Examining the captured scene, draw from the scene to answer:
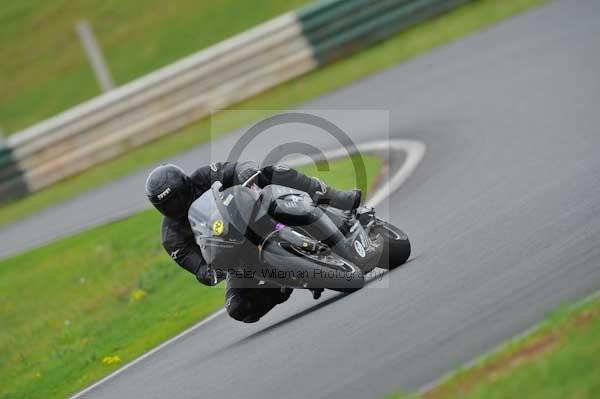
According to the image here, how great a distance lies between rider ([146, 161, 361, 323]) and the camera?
727cm

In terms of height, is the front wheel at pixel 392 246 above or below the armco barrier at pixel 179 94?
above

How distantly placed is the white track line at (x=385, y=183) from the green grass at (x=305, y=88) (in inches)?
114

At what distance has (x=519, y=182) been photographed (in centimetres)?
907

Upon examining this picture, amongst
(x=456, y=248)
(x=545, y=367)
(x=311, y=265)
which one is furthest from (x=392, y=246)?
(x=545, y=367)

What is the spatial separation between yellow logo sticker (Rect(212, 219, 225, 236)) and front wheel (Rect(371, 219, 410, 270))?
56.4 inches

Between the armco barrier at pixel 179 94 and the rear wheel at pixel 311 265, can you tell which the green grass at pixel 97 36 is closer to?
the armco barrier at pixel 179 94

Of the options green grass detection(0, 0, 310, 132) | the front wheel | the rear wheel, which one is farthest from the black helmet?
green grass detection(0, 0, 310, 132)

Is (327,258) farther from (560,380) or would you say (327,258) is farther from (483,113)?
(483,113)

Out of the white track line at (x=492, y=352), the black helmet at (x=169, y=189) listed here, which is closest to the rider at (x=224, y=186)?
the black helmet at (x=169, y=189)

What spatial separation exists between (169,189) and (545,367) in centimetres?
341

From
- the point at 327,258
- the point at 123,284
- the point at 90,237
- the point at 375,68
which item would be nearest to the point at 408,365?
the point at 327,258

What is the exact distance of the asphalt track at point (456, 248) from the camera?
577cm

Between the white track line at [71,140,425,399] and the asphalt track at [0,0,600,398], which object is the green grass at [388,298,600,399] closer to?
the asphalt track at [0,0,600,398]

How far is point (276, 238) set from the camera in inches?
268
